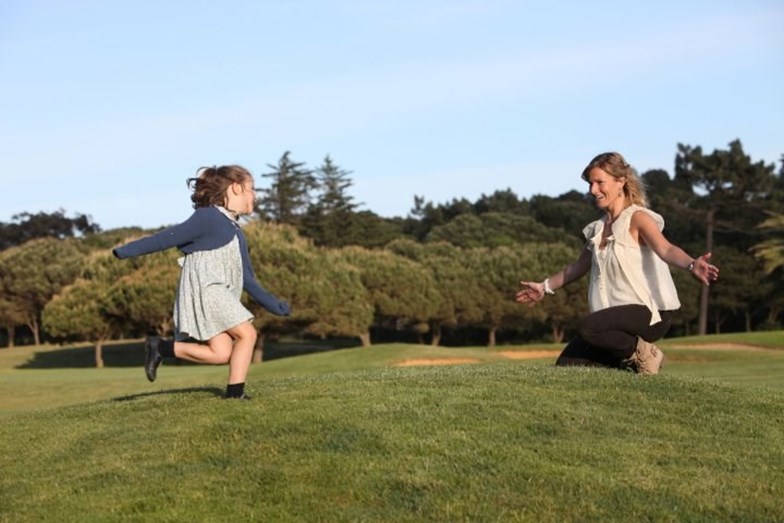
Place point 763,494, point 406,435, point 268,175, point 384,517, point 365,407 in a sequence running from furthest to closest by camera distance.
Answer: point 268,175
point 365,407
point 406,435
point 763,494
point 384,517

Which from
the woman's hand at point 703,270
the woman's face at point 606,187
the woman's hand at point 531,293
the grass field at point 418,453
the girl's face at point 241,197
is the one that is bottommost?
the grass field at point 418,453

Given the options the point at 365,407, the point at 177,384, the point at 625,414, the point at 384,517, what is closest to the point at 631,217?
the point at 625,414

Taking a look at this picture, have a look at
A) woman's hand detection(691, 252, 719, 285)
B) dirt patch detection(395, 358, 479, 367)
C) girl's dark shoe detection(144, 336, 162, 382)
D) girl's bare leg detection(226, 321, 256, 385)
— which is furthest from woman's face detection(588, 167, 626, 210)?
dirt patch detection(395, 358, 479, 367)

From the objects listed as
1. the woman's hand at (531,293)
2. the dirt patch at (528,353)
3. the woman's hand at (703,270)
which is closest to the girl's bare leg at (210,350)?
the woman's hand at (531,293)

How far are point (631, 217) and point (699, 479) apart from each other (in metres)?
4.19

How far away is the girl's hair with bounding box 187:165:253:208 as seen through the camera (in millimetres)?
10117

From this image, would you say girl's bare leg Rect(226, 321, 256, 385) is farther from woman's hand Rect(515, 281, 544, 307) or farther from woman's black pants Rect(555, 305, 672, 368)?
woman's black pants Rect(555, 305, 672, 368)

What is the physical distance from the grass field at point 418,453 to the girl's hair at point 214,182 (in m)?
1.95

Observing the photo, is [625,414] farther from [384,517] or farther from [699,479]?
[384,517]

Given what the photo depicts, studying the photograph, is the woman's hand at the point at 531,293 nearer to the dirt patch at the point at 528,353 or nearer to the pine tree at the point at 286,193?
the dirt patch at the point at 528,353

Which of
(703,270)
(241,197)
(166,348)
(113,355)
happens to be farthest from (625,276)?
(113,355)

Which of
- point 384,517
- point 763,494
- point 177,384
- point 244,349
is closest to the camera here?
point 384,517

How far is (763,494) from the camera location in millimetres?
6801

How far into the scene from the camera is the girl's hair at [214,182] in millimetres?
10117
